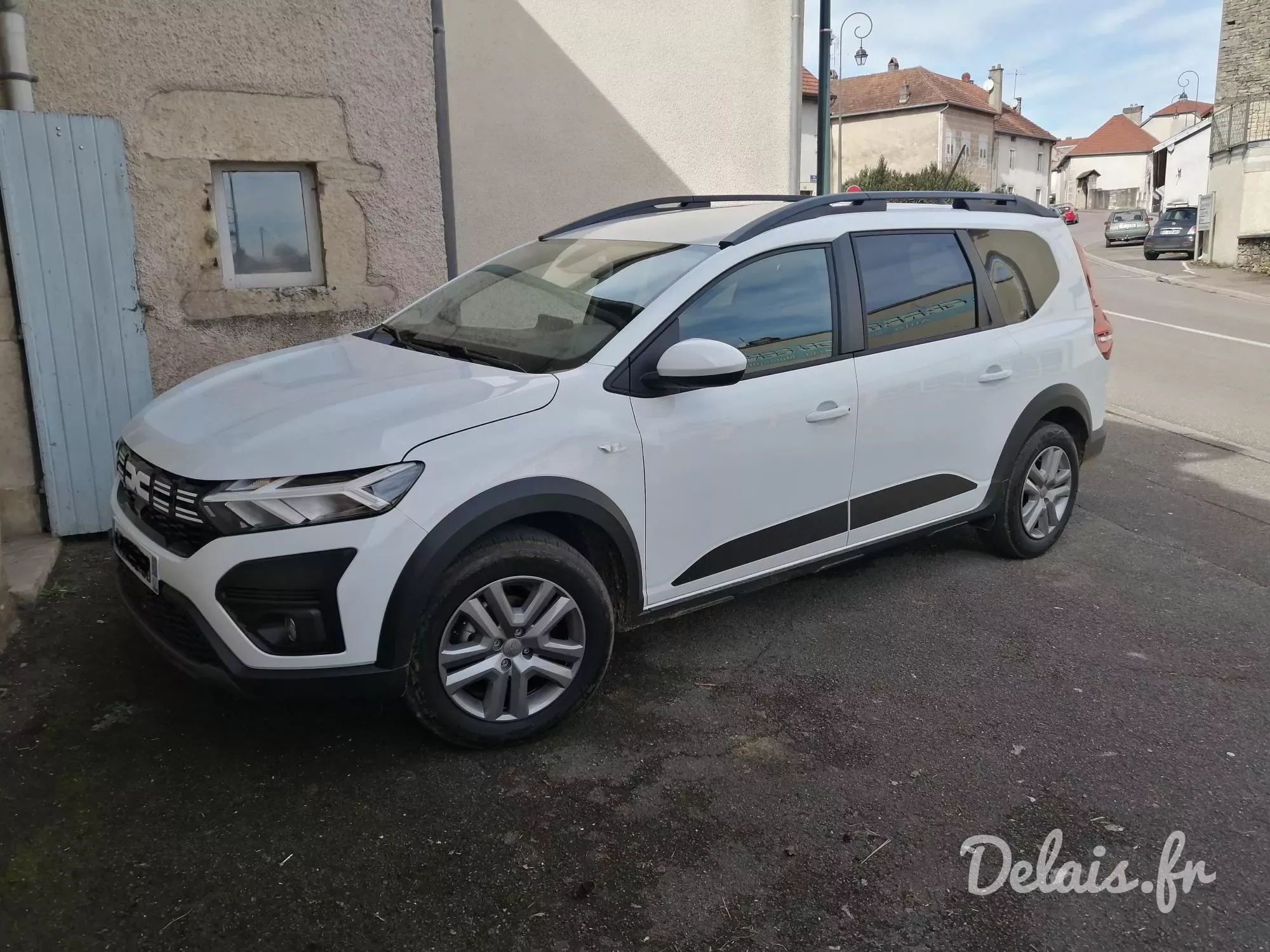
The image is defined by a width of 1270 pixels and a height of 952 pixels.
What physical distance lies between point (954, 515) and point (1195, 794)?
1.84m

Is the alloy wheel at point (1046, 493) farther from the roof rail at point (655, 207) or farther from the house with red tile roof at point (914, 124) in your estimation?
the house with red tile roof at point (914, 124)

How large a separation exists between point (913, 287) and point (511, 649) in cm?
248

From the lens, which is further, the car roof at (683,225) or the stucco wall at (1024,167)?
the stucco wall at (1024,167)

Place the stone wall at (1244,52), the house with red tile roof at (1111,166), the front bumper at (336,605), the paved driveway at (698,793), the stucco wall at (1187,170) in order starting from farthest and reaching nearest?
the house with red tile roof at (1111,166)
the stucco wall at (1187,170)
the stone wall at (1244,52)
the front bumper at (336,605)
the paved driveway at (698,793)

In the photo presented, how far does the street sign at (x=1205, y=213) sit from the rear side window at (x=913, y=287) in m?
30.2

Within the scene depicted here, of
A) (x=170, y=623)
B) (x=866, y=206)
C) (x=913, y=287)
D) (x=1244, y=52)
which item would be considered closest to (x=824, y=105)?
(x=866, y=206)

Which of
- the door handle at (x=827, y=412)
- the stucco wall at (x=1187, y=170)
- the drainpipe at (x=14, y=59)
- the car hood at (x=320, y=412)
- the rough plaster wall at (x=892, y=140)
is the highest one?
the rough plaster wall at (x=892, y=140)

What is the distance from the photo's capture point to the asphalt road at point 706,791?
2.63 meters

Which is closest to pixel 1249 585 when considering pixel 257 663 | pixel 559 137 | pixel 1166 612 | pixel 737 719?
pixel 1166 612

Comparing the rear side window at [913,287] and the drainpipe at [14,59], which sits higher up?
the drainpipe at [14,59]

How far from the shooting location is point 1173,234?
113ft

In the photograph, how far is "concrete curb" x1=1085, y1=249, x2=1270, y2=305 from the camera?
69.8 ft

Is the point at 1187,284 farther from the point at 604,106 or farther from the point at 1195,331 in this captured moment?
the point at 604,106
